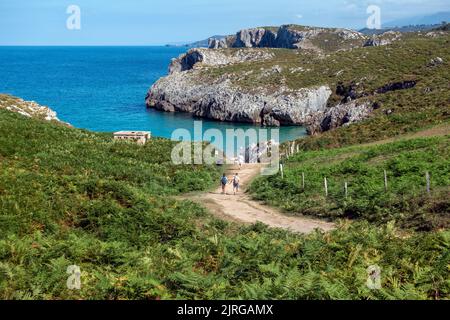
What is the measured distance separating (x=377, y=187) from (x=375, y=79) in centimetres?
7690

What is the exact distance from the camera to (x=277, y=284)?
37.7 ft

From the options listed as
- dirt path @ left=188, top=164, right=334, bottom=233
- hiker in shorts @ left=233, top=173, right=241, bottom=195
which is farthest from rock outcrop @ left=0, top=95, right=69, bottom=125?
hiker in shorts @ left=233, top=173, right=241, bottom=195

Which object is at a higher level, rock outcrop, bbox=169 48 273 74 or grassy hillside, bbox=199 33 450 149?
rock outcrop, bbox=169 48 273 74

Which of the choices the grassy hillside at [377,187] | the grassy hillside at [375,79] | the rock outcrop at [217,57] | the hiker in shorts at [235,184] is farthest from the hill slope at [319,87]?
the hiker in shorts at [235,184]

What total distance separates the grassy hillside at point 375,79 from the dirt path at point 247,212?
22.1 m

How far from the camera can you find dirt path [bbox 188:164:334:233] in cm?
2239

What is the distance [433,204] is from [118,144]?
25720 mm

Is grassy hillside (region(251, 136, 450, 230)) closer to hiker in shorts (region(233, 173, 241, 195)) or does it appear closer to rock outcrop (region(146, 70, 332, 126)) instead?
hiker in shorts (region(233, 173, 241, 195))

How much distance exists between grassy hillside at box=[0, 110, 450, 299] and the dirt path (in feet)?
5.13

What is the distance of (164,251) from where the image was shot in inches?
669

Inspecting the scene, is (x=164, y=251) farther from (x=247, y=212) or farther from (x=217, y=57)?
(x=217, y=57)

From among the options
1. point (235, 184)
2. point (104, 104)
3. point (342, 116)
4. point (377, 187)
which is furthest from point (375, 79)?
point (377, 187)
